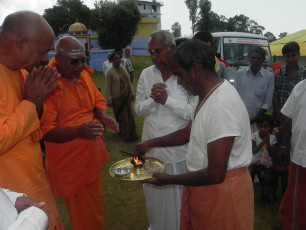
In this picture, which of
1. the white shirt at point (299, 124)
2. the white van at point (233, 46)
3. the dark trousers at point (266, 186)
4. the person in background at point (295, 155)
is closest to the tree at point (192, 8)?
the white van at point (233, 46)

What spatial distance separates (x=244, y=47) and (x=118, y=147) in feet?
20.4

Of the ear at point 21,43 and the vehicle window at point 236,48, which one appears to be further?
the vehicle window at point 236,48

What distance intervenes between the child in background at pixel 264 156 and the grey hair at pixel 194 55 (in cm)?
241

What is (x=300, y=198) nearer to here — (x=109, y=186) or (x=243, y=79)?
(x=243, y=79)

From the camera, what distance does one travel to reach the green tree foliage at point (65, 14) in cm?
4288

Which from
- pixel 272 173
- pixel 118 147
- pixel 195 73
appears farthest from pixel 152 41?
Answer: pixel 118 147

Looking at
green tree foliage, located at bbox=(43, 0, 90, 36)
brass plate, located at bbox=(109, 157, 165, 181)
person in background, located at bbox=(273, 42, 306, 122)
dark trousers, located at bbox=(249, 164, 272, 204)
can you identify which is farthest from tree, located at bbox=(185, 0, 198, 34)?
brass plate, located at bbox=(109, 157, 165, 181)

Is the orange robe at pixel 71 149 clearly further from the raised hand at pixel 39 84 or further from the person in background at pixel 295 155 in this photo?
the person in background at pixel 295 155

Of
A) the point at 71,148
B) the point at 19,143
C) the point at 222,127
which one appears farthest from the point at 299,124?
the point at 19,143

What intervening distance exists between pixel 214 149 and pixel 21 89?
1.35m

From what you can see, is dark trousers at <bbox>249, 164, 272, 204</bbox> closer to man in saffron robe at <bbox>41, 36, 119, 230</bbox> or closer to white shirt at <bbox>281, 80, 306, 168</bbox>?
white shirt at <bbox>281, 80, 306, 168</bbox>

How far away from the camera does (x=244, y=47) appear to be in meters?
9.88

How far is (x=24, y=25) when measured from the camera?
5.83 ft

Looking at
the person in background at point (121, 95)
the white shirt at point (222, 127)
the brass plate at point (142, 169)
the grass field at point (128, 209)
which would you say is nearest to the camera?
the white shirt at point (222, 127)
